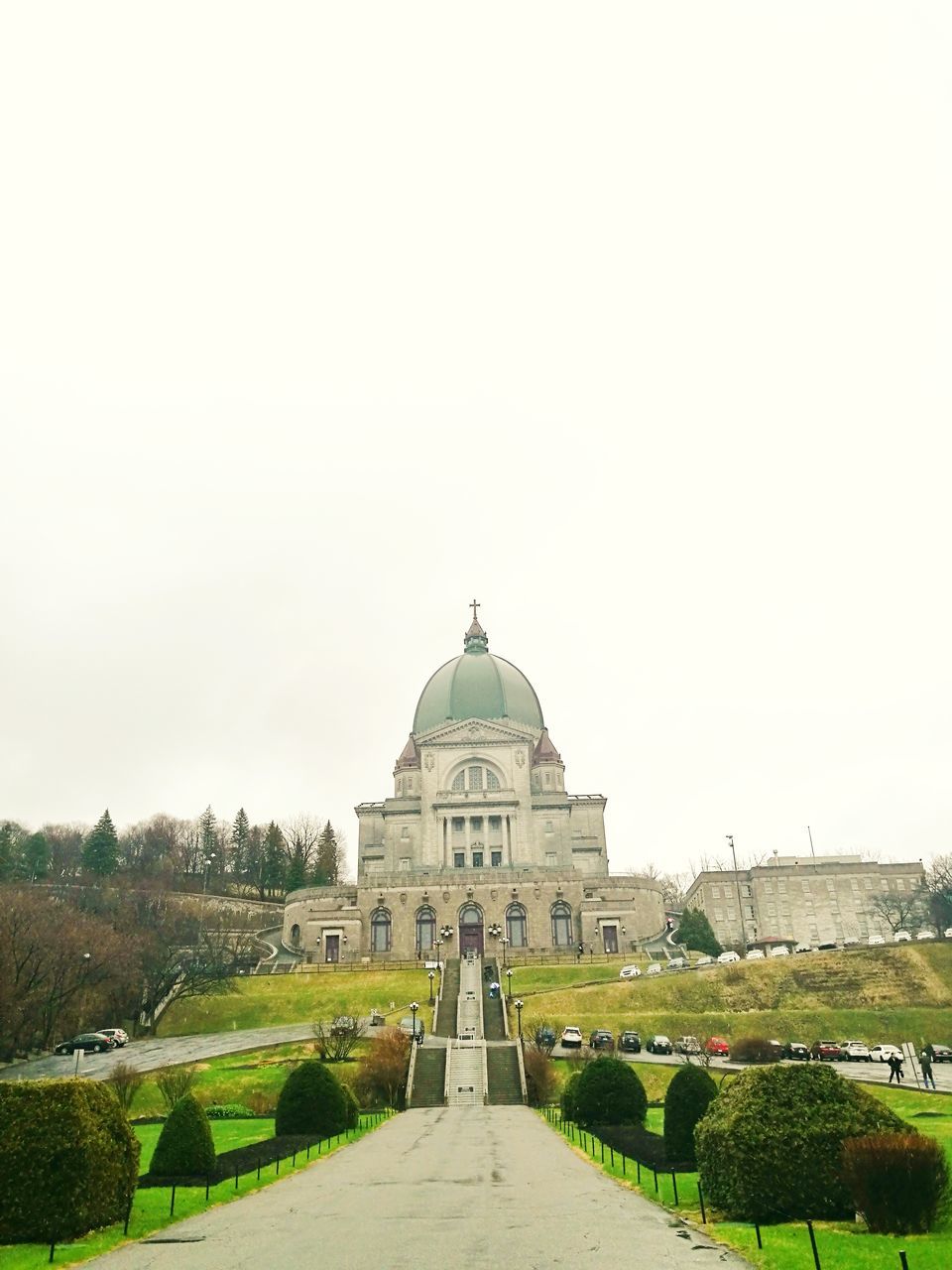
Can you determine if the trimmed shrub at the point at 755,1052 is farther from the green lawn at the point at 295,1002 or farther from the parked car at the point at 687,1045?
the green lawn at the point at 295,1002

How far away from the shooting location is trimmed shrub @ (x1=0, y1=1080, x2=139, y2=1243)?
50.4 ft

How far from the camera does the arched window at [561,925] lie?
79.7 m

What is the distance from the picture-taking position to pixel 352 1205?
17.4 metres

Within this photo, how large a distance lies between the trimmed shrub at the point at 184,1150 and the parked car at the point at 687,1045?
106ft

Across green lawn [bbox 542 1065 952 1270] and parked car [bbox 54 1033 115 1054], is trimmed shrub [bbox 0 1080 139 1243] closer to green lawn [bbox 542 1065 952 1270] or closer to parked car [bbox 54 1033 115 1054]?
green lawn [bbox 542 1065 952 1270]

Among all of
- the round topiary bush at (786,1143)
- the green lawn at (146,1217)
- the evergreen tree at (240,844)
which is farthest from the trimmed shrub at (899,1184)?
the evergreen tree at (240,844)

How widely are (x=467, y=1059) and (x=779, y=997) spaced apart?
24833 mm

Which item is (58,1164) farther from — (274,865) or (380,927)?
(274,865)

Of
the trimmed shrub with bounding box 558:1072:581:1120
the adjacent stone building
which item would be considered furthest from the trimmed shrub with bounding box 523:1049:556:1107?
the adjacent stone building

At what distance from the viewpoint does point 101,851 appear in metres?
107

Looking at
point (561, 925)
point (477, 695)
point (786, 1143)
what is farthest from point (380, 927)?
point (786, 1143)

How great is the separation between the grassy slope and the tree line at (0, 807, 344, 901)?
180 feet

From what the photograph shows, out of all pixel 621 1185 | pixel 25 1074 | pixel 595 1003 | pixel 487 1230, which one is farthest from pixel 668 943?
pixel 487 1230

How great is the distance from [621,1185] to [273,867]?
10777 cm
